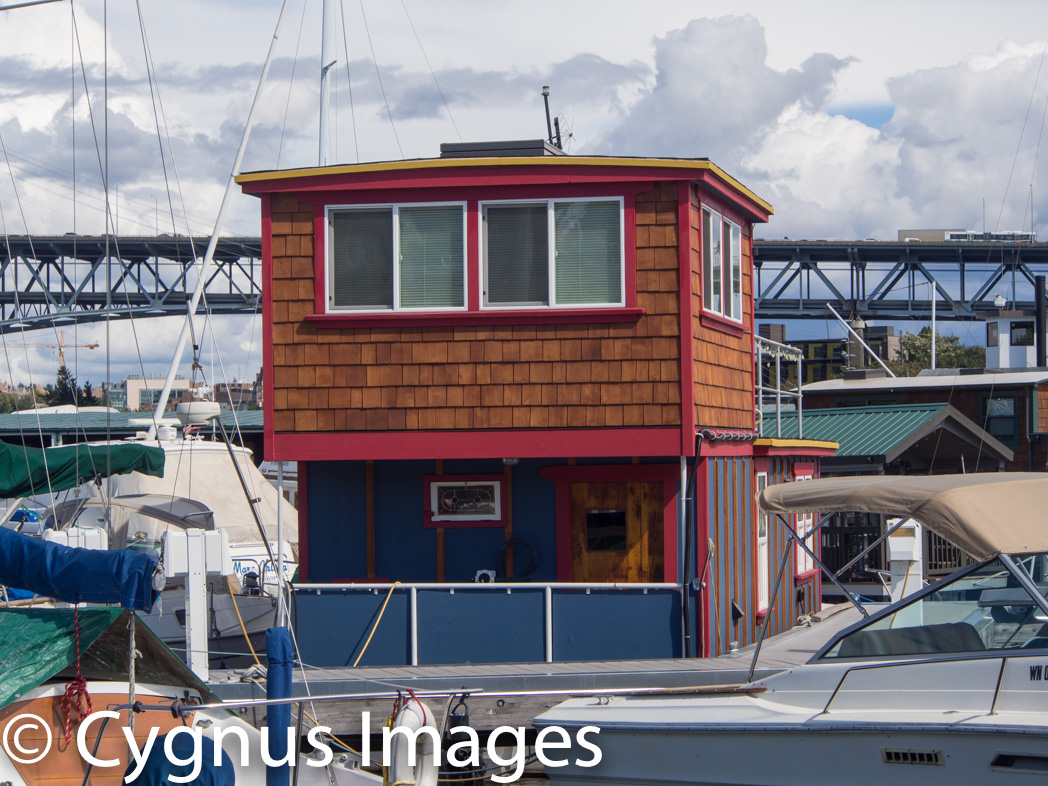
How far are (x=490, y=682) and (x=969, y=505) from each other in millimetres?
4655

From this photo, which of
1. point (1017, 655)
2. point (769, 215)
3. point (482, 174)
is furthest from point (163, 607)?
point (1017, 655)

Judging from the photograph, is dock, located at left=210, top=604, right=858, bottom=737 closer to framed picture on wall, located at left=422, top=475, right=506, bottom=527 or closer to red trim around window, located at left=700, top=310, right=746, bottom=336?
framed picture on wall, located at left=422, top=475, right=506, bottom=527

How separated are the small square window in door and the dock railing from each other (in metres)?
0.97

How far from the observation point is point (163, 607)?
46.2 ft

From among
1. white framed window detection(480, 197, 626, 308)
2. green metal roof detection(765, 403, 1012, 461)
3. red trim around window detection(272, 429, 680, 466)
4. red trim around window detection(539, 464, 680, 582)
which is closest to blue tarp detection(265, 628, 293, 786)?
red trim around window detection(272, 429, 680, 466)

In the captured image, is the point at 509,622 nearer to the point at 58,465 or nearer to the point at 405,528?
the point at 405,528

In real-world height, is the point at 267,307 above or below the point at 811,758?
above

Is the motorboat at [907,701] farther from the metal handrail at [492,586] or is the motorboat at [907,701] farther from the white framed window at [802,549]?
the white framed window at [802,549]

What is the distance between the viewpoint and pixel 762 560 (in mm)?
13312

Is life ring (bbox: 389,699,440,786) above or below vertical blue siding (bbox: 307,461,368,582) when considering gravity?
below

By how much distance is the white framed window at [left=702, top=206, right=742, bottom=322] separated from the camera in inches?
485

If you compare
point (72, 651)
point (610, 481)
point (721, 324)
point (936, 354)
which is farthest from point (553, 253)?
point (936, 354)

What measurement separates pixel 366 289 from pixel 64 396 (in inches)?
3345

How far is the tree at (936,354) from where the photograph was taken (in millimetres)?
66838
